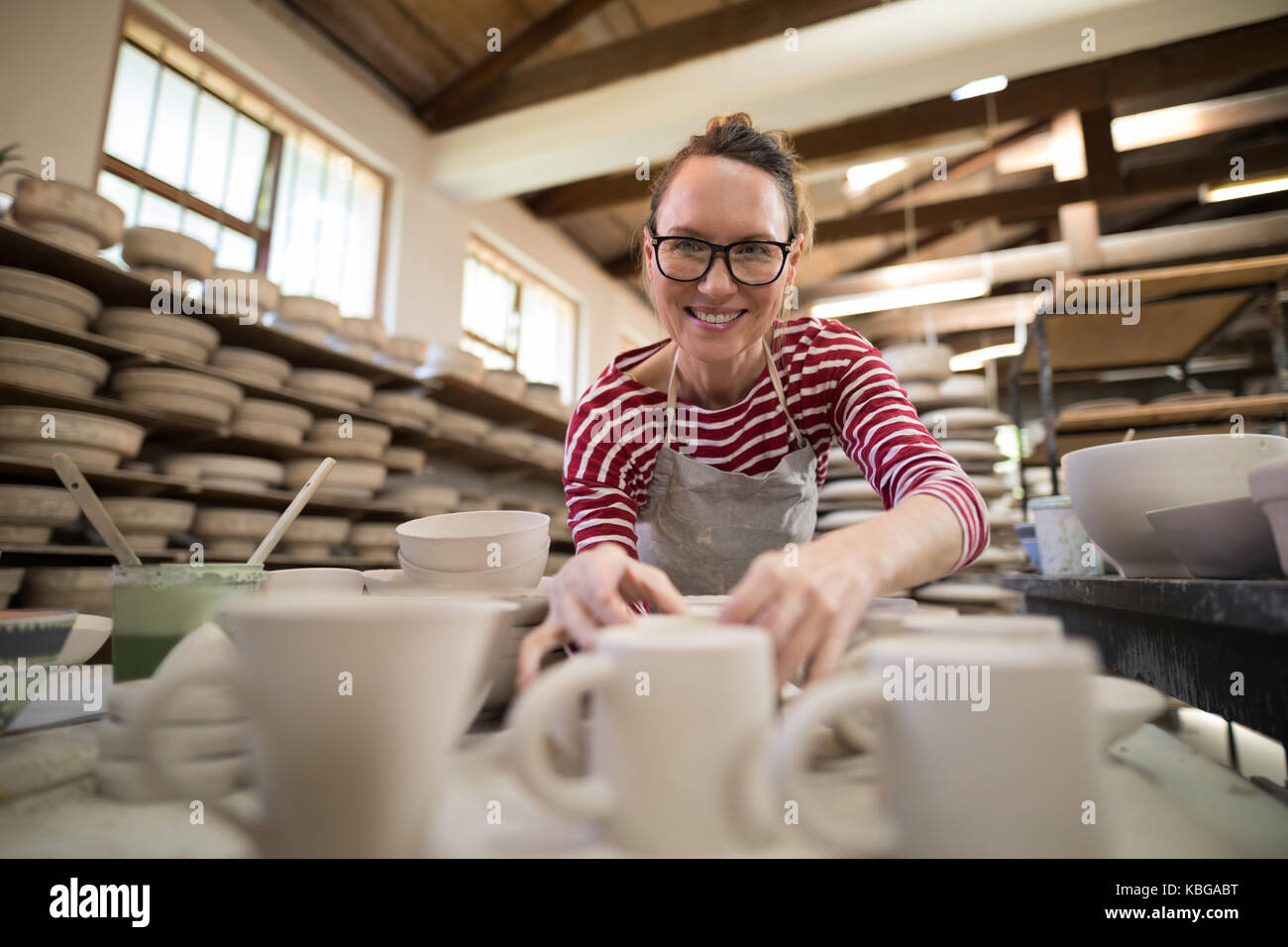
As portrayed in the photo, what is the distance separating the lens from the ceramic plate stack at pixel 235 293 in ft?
8.51

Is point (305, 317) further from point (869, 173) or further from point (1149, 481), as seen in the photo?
point (869, 173)

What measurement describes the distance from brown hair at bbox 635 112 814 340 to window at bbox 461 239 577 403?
3.41 metres

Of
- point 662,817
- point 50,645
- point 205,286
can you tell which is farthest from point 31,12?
point 662,817

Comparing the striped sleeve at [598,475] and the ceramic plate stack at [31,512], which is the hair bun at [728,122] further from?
the ceramic plate stack at [31,512]

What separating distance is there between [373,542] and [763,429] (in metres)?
2.24

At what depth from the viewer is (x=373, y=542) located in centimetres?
308

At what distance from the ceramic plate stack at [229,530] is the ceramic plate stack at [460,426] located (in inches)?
43.9

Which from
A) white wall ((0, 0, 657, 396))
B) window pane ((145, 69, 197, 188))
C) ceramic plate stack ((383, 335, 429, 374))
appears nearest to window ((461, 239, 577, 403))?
white wall ((0, 0, 657, 396))

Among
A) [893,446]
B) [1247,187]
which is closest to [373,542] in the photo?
[893,446]

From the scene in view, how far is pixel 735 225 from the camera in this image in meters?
1.09

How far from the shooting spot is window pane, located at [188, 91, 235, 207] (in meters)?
3.22

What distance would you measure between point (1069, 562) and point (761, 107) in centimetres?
295

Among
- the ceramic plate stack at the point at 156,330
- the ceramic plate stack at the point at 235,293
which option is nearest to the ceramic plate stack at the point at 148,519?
the ceramic plate stack at the point at 156,330

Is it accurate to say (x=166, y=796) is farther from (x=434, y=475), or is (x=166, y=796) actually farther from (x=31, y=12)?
(x=434, y=475)
